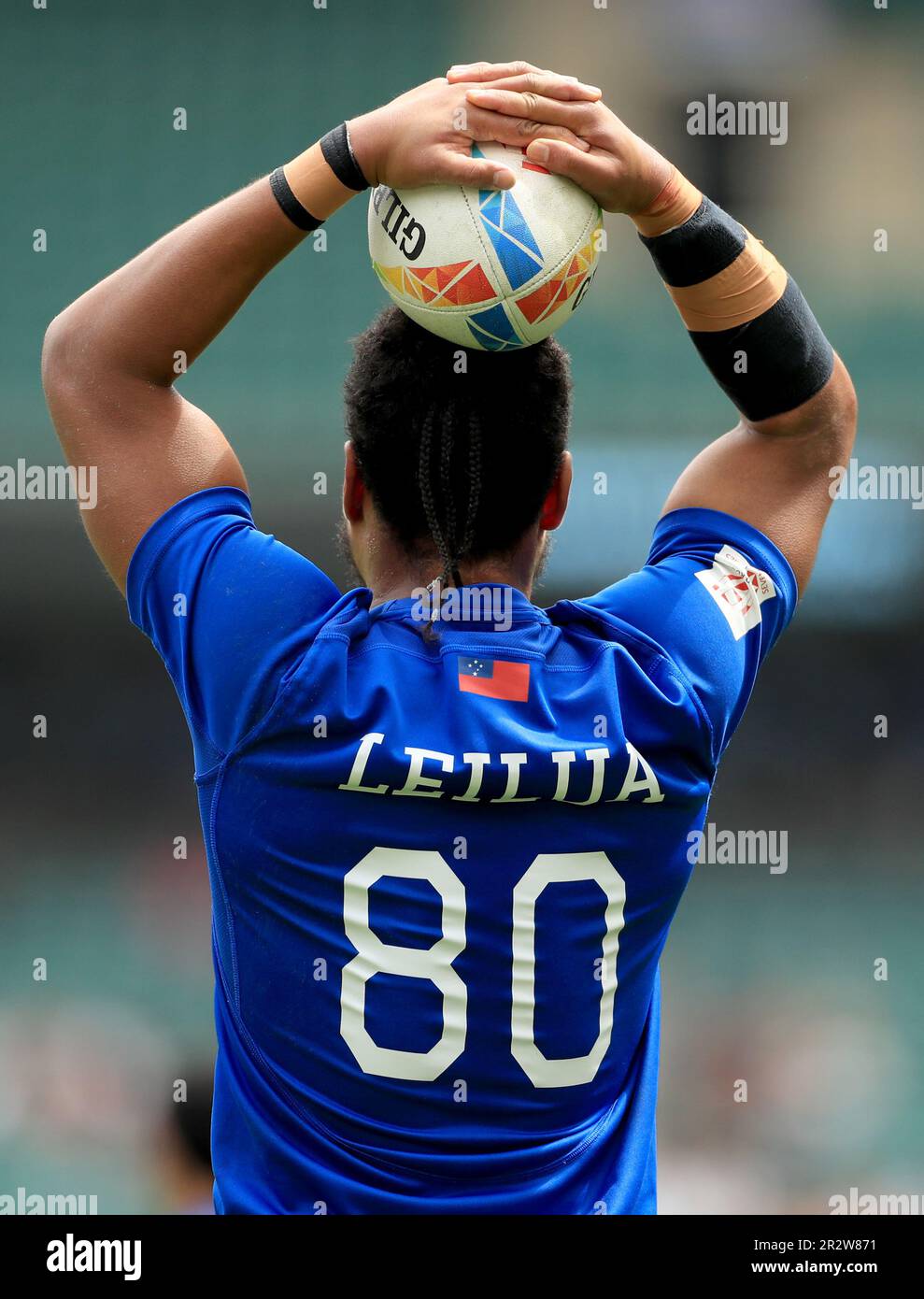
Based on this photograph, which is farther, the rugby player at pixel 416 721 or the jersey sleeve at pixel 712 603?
the jersey sleeve at pixel 712 603

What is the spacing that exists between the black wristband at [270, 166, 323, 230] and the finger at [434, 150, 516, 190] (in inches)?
6.8

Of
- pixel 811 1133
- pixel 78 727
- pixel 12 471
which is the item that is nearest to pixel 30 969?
pixel 78 727

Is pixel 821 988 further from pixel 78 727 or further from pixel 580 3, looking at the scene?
pixel 580 3

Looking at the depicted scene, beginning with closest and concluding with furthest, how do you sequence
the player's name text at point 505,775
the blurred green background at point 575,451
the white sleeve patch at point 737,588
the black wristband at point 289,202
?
the player's name text at point 505,775
the black wristband at point 289,202
the white sleeve patch at point 737,588
the blurred green background at point 575,451

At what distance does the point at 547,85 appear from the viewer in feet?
5.47

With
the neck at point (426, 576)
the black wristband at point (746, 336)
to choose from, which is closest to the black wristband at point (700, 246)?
the black wristband at point (746, 336)

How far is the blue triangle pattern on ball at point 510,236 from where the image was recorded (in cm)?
170

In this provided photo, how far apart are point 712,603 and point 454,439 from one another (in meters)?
0.41

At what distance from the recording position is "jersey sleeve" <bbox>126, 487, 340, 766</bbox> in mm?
1605

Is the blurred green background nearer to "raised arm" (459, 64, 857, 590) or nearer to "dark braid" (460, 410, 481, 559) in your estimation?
"raised arm" (459, 64, 857, 590)

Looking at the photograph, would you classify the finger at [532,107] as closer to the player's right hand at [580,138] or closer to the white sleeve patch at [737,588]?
the player's right hand at [580,138]

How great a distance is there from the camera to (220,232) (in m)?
1.69

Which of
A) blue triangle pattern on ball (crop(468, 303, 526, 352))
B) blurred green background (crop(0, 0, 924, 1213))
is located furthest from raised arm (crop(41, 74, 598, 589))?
blurred green background (crop(0, 0, 924, 1213))

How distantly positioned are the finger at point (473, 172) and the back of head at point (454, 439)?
0.21m
